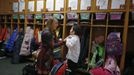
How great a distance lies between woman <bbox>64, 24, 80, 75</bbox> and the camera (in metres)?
3.43

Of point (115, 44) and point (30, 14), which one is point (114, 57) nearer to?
point (115, 44)

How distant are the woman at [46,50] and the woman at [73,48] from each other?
0.30 metres

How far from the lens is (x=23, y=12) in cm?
548

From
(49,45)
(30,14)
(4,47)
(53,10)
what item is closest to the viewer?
(49,45)

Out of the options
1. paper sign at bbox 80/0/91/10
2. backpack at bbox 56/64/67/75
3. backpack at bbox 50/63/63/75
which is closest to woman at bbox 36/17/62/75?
backpack at bbox 50/63/63/75

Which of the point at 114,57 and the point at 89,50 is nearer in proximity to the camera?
the point at 114,57

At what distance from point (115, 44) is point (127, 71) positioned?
545mm

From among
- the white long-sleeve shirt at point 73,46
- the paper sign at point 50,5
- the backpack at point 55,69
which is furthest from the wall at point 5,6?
the backpack at point 55,69

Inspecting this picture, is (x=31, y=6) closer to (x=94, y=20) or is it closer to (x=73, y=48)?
(x=94, y=20)

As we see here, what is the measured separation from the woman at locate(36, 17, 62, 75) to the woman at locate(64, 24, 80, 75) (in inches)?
11.7

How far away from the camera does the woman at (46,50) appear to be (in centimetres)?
310

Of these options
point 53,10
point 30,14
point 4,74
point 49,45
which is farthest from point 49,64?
point 30,14

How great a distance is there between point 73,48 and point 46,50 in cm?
59

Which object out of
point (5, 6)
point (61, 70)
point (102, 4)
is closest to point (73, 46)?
point (61, 70)
